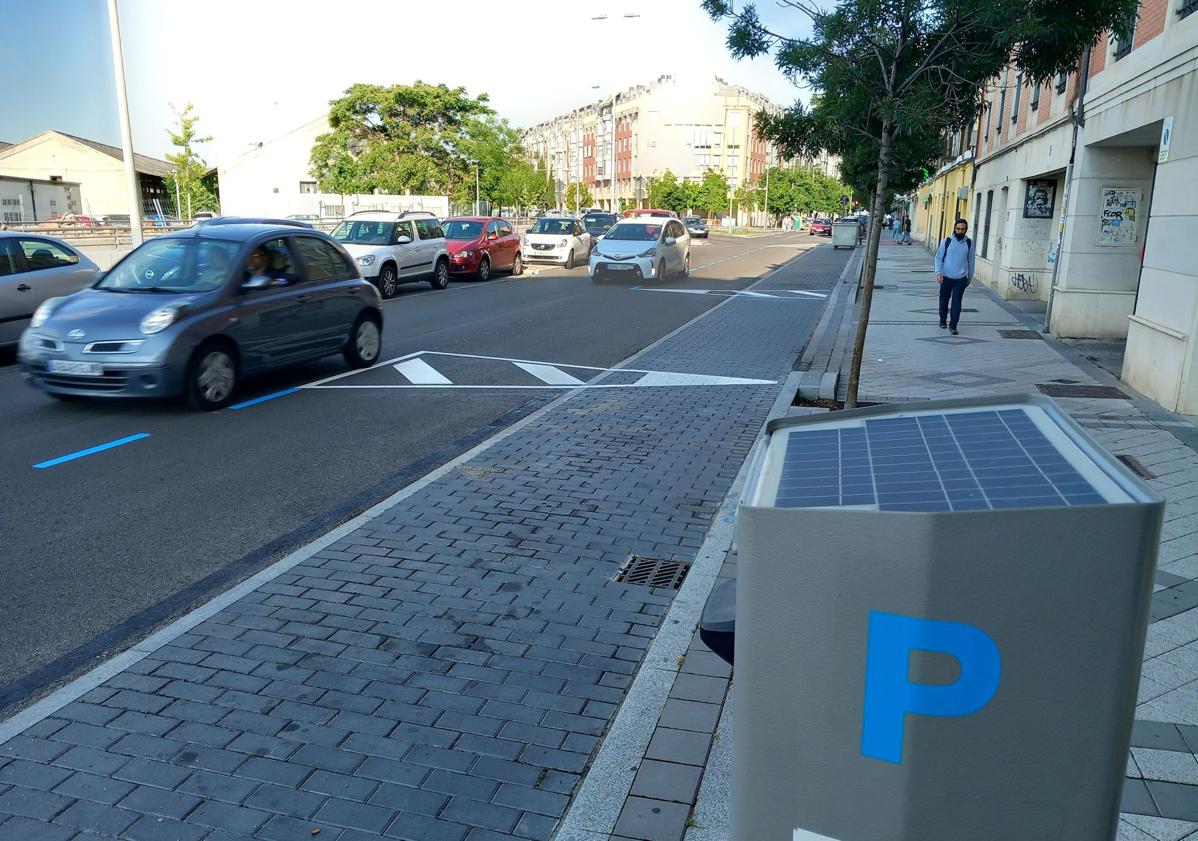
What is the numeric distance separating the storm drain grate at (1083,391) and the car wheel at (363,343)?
294 inches

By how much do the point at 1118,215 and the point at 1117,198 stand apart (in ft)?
0.86

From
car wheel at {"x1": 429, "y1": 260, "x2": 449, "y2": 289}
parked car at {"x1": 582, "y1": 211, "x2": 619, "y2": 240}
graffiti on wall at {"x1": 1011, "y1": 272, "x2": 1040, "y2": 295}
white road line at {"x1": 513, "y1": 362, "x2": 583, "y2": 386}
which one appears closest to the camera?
white road line at {"x1": 513, "y1": 362, "x2": 583, "y2": 386}

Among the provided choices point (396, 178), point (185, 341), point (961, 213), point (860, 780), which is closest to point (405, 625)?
point (860, 780)

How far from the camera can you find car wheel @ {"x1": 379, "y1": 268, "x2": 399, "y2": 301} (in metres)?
20.9

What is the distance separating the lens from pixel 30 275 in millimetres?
12297

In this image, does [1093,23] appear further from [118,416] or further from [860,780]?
[118,416]

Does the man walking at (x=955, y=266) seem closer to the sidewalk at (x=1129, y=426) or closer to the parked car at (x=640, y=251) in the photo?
the sidewalk at (x=1129, y=426)

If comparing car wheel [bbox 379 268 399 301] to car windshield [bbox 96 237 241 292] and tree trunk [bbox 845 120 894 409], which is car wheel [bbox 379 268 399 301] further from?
tree trunk [bbox 845 120 894 409]

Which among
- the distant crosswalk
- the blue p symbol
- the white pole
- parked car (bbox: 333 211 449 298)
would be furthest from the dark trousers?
the white pole

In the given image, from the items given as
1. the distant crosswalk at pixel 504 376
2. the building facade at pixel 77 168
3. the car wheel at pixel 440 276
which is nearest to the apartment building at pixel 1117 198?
the distant crosswalk at pixel 504 376

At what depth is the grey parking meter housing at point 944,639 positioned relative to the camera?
61.6 inches

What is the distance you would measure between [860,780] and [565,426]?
6.91m

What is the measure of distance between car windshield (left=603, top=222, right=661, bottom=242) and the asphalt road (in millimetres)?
12537

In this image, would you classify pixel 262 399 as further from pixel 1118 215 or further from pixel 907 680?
pixel 1118 215
